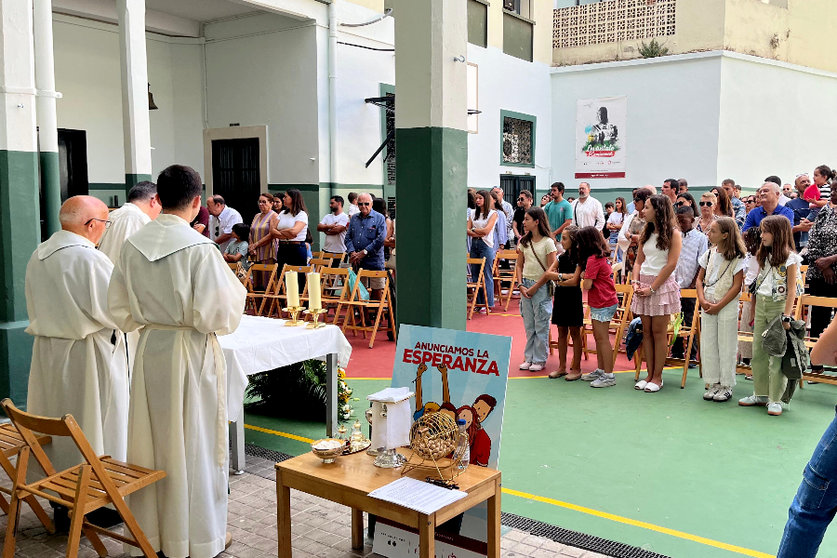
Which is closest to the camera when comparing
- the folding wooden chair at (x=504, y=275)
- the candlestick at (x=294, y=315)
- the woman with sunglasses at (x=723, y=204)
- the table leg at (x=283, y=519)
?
the table leg at (x=283, y=519)

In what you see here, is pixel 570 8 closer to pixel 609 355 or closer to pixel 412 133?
pixel 609 355

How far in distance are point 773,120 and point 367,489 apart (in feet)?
57.4

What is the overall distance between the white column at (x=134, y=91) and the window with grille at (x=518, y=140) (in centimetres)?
994

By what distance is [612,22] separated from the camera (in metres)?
18.9

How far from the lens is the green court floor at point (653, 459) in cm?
444

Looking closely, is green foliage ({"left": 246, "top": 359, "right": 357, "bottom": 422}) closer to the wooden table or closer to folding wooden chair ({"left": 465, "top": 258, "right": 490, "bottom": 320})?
the wooden table

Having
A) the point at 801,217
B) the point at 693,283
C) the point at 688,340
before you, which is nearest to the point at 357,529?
the point at 688,340

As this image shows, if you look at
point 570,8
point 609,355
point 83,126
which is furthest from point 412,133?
point 570,8

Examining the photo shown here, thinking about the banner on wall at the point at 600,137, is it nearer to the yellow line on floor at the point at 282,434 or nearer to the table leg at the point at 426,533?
the yellow line on floor at the point at 282,434

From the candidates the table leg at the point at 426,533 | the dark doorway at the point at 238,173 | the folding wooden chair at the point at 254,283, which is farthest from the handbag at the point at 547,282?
the dark doorway at the point at 238,173

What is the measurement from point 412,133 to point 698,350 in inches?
203

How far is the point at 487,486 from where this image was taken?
3.35 meters

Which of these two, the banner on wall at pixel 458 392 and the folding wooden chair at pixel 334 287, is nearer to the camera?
the banner on wall at pixel 458 392

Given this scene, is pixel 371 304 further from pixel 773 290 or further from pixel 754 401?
pixel 773 290
